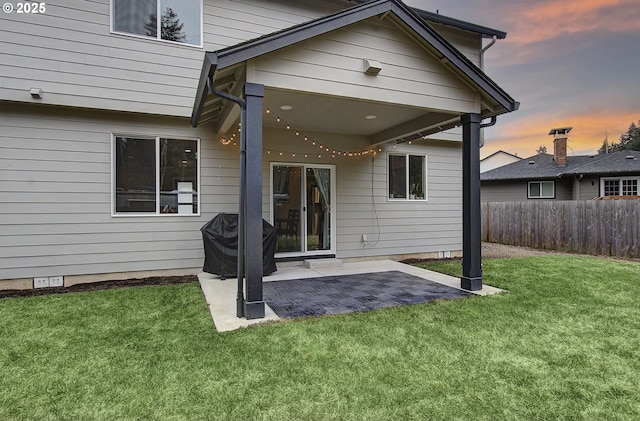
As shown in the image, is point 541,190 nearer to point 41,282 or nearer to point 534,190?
point 534,190

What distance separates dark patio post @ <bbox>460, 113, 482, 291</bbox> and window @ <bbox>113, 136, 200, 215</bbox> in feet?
15.7

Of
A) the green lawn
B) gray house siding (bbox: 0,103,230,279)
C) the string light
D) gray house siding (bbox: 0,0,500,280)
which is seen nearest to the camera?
the green lawn

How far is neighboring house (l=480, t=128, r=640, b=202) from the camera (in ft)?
47.2

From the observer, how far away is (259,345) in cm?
316

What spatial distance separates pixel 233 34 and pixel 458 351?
644 cm

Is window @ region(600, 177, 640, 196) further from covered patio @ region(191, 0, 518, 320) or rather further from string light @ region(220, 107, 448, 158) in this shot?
covered patio @ region(191, 0, 518, 320)

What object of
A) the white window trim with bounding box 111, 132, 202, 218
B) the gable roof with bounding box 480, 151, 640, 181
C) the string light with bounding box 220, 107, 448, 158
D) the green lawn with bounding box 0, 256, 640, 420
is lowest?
the green lawn with bounding box 0, 256, 640, 420

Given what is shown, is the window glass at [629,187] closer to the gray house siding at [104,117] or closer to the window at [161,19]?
the gray house siding at [104,117]

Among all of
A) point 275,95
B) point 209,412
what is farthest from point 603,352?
point 275,95

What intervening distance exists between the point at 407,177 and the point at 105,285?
6.70 meters

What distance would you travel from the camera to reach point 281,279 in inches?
231

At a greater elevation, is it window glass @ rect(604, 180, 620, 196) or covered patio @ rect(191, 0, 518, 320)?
covered patio @ rect(191, 0, 518, 320)

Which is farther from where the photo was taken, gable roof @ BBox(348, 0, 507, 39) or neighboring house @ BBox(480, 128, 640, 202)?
neighboring house @ BBox(480, 128, 640, 202)

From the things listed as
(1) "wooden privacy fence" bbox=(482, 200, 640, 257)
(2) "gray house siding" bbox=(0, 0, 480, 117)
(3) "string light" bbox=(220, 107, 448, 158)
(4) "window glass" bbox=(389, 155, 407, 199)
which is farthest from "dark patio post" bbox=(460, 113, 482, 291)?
(1) "wooden privacy fence" bbox=(482, 200, 640, 257)
